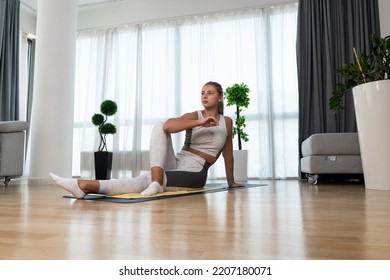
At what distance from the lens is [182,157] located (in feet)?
7.54

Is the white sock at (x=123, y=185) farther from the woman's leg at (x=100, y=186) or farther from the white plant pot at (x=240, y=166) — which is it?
the white plant pot at (x=240, y=166)

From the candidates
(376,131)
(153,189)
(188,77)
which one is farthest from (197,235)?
(188,77)

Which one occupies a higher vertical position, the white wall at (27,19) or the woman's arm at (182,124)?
the white wall at (27,19)

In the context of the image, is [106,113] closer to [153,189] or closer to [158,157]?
[158,157]

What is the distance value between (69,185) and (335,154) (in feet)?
9.15

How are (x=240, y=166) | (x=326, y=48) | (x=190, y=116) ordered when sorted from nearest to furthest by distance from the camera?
(x=190, y=116)
(x=240, y=166)
(x=326, y=48)

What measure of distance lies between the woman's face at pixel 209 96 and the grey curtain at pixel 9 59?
448 centimetres

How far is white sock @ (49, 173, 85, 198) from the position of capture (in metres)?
1.70

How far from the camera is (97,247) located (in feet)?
2.25

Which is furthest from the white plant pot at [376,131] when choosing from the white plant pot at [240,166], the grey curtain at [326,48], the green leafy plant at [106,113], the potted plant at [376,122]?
the green leafy plant at [106,113]

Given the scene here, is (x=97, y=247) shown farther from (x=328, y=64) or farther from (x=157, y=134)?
(x=328, y=64)

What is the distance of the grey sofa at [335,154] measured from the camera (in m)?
3.47
